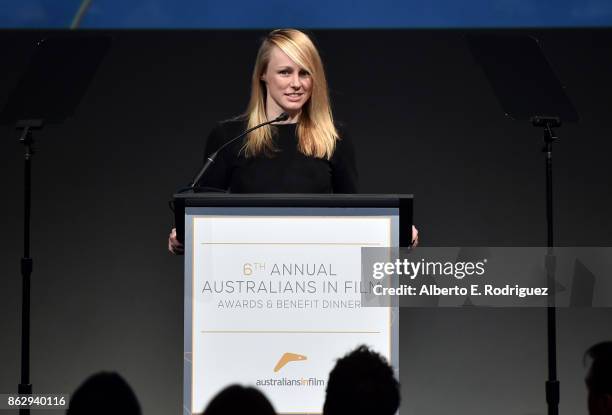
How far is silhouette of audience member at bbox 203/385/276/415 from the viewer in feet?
5.54

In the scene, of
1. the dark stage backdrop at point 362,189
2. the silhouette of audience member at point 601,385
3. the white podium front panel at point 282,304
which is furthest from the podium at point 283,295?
the dark stage backdrop at point 362,189

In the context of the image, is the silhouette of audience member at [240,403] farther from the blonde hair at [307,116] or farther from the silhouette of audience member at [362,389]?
the blonde hair at [307,116]

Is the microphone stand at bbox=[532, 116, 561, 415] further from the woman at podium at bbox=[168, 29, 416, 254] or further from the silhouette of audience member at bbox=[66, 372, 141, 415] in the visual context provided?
the silhouette of audience member at bbox=[66, 372, 141, 415]

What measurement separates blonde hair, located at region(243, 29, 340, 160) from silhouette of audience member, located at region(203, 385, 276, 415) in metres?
1.41

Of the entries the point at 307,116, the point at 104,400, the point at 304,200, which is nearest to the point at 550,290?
the point at 307,116

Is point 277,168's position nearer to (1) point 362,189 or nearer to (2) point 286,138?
(2) point 286,138

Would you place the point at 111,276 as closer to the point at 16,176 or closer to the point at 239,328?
the point at 16,176

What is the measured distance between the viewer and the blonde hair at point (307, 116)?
3.00 metres

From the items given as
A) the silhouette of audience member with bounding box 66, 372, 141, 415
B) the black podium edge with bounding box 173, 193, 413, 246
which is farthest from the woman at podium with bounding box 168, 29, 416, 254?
the silhouette of audience member with bounding box 66, 372, 141, 415

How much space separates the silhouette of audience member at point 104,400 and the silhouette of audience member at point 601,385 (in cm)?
85

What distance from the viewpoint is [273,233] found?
2.44m

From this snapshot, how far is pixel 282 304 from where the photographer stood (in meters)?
2.42

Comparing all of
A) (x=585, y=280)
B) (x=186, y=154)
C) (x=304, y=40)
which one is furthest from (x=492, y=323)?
(x=304, y=40)

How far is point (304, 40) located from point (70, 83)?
991 millimetres
